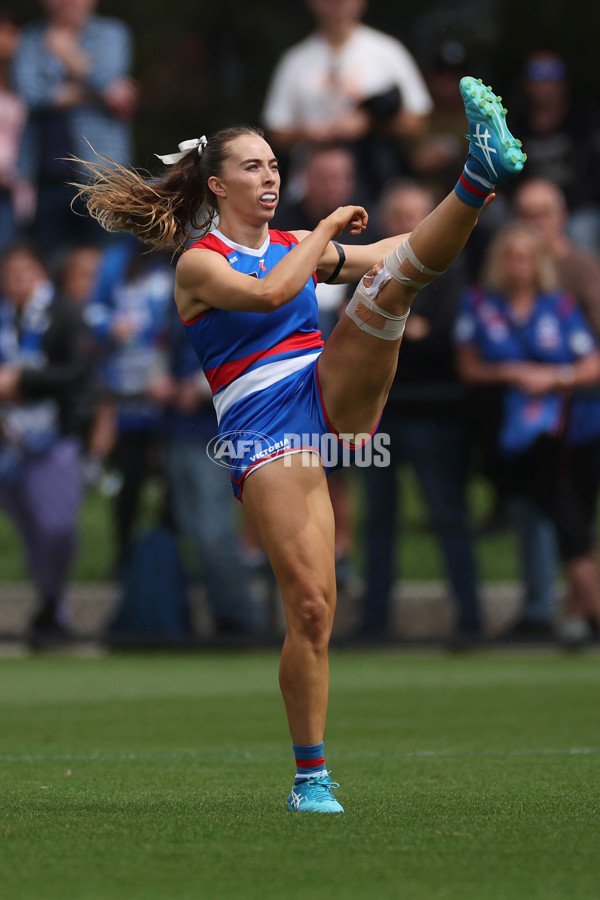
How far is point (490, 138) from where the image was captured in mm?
4730

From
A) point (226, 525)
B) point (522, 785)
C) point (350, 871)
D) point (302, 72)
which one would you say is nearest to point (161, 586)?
point (226, 525)

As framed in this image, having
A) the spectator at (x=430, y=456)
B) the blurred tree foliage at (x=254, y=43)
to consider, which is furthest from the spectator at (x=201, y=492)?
the blurred tree foliage at (x=254, y=43)

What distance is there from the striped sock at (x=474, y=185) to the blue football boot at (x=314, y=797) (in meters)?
1.86

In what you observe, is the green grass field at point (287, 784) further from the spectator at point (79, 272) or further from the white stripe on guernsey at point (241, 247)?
the spectator at point (79, 272)

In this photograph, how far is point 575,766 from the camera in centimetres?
585

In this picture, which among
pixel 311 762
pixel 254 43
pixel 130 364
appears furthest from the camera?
pixel 254 43

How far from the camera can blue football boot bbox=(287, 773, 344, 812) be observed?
4777 mm

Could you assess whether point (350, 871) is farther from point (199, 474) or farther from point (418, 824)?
point (199, 474)

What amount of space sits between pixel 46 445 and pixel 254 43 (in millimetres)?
9625

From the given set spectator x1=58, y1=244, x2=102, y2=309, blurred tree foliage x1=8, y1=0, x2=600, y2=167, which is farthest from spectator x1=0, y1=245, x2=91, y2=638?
blurred tree foliage x1=8, y1=0, x2=600, y2=167

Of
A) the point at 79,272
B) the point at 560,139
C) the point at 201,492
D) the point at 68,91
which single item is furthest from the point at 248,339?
the point at 68,91

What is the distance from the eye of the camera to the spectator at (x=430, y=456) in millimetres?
10547

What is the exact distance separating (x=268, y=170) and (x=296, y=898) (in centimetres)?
252

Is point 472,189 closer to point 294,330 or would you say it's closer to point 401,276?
point 401,276
